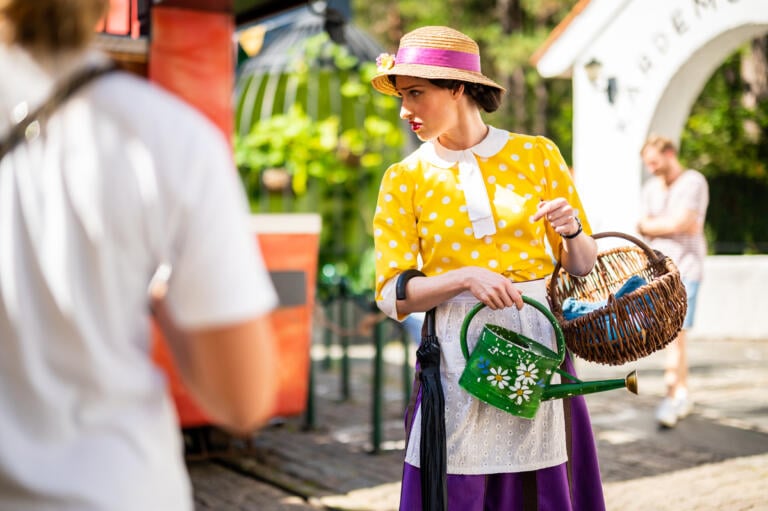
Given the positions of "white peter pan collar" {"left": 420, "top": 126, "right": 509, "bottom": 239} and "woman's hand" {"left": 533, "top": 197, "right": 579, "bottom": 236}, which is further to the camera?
"white peter pan collar" {"left": 420, "top": 126, "right": 509, "bottom": 239}

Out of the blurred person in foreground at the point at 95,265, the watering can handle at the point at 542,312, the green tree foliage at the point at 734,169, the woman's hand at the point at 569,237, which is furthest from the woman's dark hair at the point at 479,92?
the green tree foliage at the point at 734,169

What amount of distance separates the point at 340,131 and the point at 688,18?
4745 millimetres

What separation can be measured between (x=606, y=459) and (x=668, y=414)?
1.06 metres

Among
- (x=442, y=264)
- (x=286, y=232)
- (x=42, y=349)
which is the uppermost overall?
(x=42, y=349)

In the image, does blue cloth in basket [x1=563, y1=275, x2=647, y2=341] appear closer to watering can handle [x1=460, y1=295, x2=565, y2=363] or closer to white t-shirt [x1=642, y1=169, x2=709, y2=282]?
watering can handle [x1=460, y1=295, x2=565, y2=363]

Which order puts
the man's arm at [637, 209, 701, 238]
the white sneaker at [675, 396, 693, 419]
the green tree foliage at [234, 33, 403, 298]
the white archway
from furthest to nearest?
the green tree foliage at [234, 33, 403, 298] → the white archway → the white sneaker at [675, 396, 693, 419] → the man's arm at [637, 209, 701, 238]

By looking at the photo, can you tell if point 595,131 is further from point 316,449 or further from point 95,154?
point 95,154

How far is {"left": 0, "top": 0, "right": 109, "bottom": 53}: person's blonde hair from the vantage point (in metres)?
1.25

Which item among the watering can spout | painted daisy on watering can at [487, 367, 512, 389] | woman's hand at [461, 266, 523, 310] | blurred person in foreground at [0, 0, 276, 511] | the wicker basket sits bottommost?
the watering can spout

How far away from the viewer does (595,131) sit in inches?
421

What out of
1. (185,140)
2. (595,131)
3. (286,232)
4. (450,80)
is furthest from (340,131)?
(185,140)

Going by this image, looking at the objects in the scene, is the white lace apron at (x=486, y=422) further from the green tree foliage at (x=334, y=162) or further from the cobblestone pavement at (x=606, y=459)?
the green tree foliage at (x=334, y=162)

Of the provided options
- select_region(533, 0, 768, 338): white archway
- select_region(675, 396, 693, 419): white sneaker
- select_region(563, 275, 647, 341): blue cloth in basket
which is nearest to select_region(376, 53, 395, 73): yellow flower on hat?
select_region(563, 275, 647, 341): blue cloth in basket

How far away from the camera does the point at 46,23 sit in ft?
4.13
